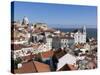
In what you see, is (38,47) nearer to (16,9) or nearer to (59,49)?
(59,49)

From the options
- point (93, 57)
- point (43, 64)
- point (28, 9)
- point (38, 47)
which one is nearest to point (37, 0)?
point (28, 9)

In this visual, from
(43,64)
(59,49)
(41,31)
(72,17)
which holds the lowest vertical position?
(43,64)

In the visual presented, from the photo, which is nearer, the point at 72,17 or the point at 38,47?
the point at 38,47

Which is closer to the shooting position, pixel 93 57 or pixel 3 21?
pixel 3 21

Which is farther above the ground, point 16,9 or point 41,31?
point 16,9

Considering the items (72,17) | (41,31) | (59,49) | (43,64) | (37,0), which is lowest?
(43,64)

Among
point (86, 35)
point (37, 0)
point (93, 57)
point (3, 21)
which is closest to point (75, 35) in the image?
point (86, 35)

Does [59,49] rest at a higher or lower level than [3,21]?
lower

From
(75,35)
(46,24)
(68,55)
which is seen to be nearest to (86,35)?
(75,35)

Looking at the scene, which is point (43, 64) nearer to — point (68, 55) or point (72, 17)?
point (68, 55)
